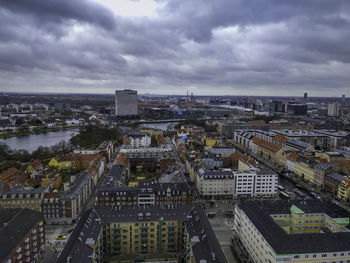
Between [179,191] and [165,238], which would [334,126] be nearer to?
[179,191]

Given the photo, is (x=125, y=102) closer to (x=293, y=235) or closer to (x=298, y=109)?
(x=298, y=109)

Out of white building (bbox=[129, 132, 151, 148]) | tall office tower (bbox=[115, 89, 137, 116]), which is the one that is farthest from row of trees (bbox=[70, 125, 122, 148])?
tall office tower (bbox=[115, 89, 137, 116])

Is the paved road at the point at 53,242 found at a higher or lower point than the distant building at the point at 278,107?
lower

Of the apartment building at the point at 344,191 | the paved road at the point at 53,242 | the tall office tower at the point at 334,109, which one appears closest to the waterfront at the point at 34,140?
the paved road at the point at 53,242

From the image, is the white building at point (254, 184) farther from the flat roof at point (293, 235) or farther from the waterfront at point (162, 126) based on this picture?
the waterfront at point (162, 126)

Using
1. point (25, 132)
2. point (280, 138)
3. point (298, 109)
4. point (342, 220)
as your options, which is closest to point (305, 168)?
point (280, 138)

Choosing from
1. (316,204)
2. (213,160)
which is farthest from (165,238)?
(213,160)

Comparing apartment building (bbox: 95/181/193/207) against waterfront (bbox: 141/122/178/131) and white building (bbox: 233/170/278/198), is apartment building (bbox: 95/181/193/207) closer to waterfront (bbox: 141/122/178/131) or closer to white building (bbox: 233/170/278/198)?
white building (bbox: 233/170/278/198)

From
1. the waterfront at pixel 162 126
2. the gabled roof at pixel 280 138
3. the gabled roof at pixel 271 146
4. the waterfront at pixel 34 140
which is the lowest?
the waterfront at pixel 34 140
